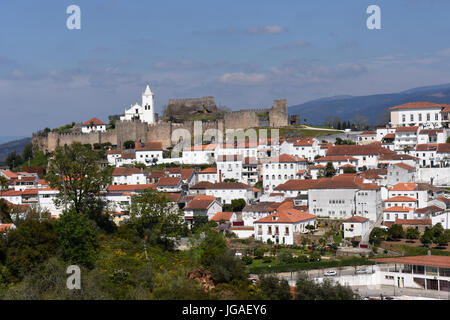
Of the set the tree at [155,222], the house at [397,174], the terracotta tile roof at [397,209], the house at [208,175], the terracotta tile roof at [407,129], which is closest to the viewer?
the tree at [155,222]

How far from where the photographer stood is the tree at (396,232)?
37.5 metres

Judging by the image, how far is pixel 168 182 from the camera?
49.0 m

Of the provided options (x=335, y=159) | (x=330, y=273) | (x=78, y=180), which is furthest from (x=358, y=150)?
(x=78, y=180)

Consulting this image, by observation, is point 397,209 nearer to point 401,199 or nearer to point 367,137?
point 401,199

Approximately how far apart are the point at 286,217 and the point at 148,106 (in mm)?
39571

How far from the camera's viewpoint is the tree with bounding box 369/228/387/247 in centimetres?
3747

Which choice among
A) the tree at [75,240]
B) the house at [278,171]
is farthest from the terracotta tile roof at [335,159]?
the tree at [75,240]

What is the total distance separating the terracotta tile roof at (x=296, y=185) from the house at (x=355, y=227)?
6142mm

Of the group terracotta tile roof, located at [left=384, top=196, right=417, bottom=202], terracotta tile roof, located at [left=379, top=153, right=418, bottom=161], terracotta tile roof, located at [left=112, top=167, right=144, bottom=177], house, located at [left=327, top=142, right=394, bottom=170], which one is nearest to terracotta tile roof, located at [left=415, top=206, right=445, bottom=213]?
terracotta tile roof, located at [left=384, top=196, right=417, bottom=202]

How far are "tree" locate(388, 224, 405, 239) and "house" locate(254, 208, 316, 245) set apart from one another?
528cm

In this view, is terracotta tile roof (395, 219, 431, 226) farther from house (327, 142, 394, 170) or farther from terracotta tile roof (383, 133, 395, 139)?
terracotta tile roof (383, 133, 395, 139)

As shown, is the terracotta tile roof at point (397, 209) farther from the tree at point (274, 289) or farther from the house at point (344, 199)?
the tree at point (274, 289)

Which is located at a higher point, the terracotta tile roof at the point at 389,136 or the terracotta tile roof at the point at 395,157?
the terracotta tile roof at the point at 389,136
